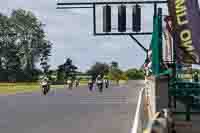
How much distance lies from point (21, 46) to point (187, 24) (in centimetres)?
13722

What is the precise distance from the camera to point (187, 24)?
43.4 feet

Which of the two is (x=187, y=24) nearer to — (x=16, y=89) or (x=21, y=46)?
(x=16, y=89)

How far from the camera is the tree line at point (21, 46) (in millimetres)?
145875

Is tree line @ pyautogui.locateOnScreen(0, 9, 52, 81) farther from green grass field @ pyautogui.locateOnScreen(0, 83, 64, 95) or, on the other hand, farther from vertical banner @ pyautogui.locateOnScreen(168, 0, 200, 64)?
vertical banner @ pyautogui.locateOnScreen(168, 0, 200, 64)

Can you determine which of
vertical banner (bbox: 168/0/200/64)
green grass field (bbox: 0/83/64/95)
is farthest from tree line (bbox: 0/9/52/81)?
vertical banner (bbox: 168/0/200/64)

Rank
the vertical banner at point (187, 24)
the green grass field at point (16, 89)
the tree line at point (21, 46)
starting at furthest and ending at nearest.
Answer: the tree line at point (21, 46) → the green grass field at point (16, 89) → the vertical banner at point (187, 24)

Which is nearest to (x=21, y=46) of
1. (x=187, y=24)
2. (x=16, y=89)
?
(x=16, y=89)

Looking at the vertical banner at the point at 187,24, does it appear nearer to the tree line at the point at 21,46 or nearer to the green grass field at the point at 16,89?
the green grass field at the point at 16,89

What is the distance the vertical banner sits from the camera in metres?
13.2

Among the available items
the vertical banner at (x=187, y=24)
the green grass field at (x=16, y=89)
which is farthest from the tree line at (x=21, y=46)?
the vertical banner at (x=187, y=24)

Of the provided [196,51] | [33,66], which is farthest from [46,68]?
[196,51]

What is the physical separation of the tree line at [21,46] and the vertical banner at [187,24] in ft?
433

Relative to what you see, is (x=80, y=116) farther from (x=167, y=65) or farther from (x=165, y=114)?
(x=165, y=114)

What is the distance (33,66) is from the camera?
151m
